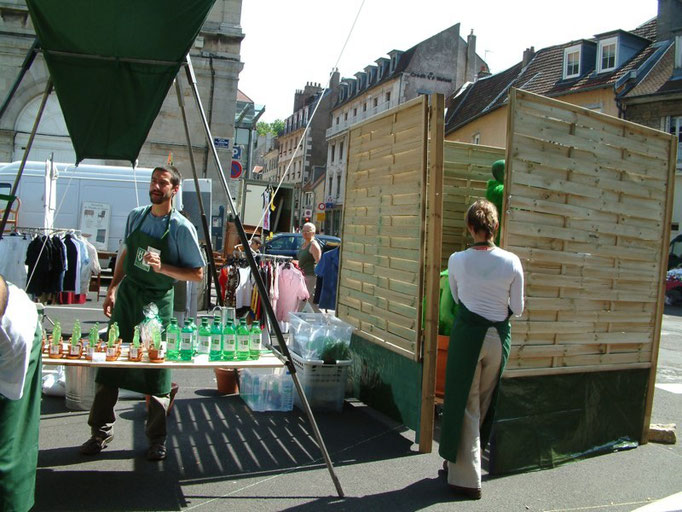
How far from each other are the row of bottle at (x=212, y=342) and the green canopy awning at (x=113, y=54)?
1.61 m

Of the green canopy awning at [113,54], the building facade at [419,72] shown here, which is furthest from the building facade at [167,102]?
the building facade at [419,72]

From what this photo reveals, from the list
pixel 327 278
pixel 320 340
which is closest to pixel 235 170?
pixel 327 278

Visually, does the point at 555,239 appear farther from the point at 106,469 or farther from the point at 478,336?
the point at 106,469

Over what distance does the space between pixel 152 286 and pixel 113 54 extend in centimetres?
154

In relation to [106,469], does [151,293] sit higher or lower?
higher

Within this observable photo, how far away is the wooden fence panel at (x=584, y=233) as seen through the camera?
4.88m

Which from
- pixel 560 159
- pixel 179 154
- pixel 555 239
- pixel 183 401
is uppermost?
pixel 179 154

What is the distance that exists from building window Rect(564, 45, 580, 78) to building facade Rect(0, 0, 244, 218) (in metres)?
17.5

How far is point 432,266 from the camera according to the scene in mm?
5160

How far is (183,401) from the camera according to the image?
21.0 feet

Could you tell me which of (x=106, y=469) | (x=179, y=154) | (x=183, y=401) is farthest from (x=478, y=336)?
(x=179, y=154)

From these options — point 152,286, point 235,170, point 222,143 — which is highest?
point 222,143

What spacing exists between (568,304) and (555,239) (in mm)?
538

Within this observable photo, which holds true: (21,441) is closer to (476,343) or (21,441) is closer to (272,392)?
(476,343)
